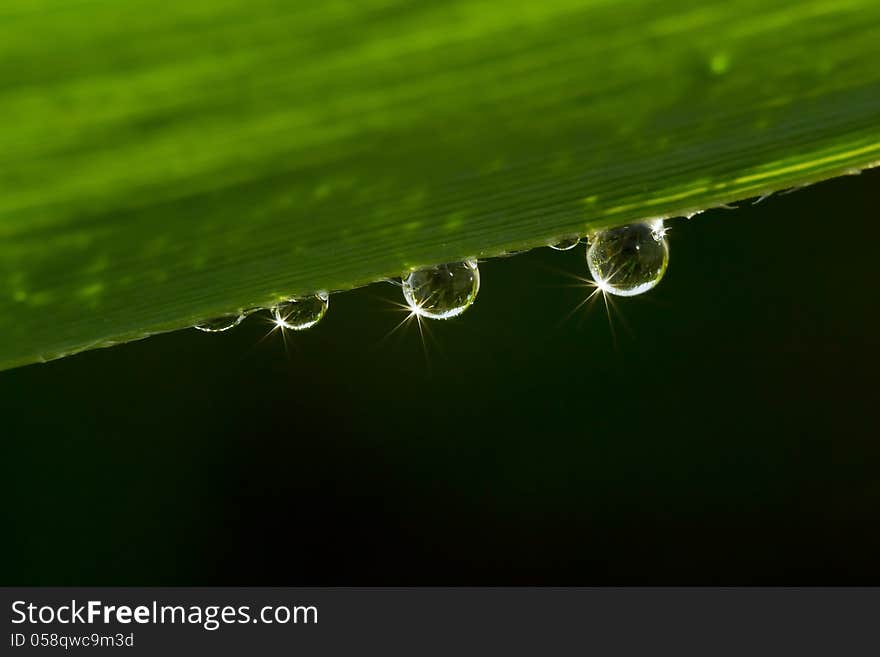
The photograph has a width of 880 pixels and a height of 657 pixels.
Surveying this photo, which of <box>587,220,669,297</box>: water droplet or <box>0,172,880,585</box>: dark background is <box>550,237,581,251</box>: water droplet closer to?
<box>587,220,669,297</box>: water droplet

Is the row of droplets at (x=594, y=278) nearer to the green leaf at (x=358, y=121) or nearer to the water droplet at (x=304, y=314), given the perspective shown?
the water droplet at (x=304, y=314)

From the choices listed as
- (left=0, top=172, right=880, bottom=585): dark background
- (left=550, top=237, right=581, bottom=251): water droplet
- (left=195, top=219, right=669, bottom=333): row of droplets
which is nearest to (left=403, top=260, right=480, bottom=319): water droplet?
(left=195, top=219, right=669, bottom=333): row of droplets

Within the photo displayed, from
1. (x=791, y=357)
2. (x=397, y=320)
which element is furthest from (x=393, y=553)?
(x=791, y=357)

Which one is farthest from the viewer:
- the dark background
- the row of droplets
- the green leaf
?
the dark background

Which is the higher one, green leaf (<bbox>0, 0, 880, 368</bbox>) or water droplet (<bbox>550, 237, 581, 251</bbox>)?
water droplet (<bbox>550, 237, 581, 251</bbox>)

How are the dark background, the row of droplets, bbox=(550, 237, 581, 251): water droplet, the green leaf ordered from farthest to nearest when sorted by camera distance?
the dark background → the row of droplets → bbox=(550, 237, 581, 251): water droplet → the green leaf

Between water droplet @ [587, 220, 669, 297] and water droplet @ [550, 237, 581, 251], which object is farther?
water droplet @ [587, 220, 669, 297]

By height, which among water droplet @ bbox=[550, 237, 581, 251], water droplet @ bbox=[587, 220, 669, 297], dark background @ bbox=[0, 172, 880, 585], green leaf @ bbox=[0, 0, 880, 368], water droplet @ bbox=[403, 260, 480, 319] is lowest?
green leaf @ bbox=[0, 0, 880, 368]
